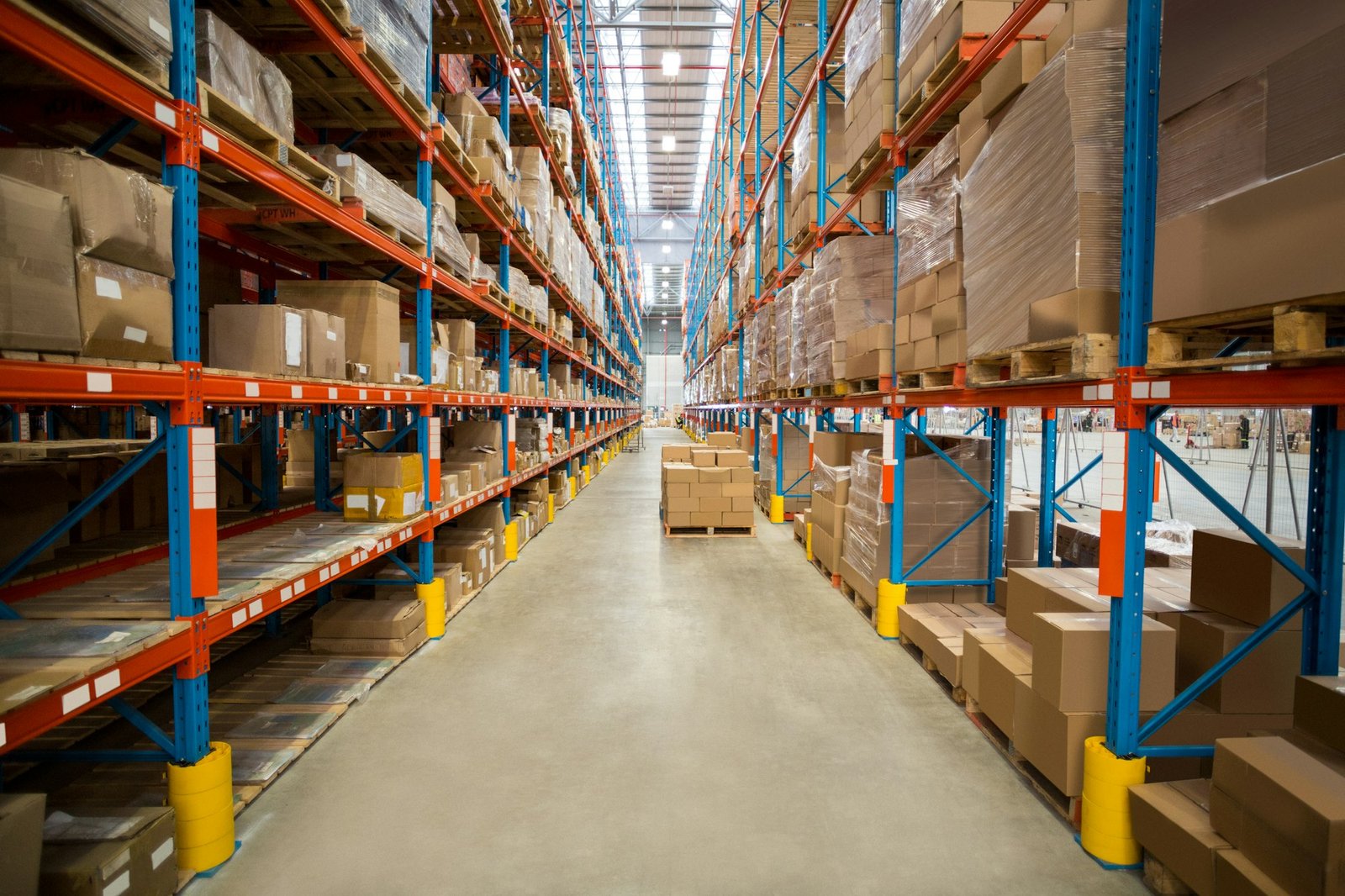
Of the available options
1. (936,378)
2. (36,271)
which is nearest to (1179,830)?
(936,378)

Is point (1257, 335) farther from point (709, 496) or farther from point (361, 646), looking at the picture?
point (709, 496)

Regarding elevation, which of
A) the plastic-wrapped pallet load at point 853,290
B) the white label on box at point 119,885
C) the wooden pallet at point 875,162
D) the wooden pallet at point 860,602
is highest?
the wooden pallet at point 875,162

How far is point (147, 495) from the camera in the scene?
13.9ft

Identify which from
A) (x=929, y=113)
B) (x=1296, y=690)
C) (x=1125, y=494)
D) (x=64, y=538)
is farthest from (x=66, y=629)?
(x=929, y=113)

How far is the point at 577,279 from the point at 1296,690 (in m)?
9.98

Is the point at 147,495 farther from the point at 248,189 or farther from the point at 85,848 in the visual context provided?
the point at 85,848

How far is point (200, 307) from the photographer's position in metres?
4.36

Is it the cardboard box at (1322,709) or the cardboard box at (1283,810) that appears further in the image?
the cardboard box at (1322,709)

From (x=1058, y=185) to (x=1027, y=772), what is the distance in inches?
104

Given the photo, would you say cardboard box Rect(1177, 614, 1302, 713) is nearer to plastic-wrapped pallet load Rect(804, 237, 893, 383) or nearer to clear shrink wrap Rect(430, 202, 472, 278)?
plastic-wrapped pallet load Rect(804, 237, 893, 383)

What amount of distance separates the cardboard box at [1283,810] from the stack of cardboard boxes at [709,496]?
6.45 m

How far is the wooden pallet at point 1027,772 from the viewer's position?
9.20ft

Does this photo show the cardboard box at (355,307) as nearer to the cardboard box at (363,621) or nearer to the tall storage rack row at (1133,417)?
the cardboard box at (363,621)

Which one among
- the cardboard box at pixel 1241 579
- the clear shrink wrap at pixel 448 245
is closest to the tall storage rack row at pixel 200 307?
the clear shrink wrap at pixel 448 245
